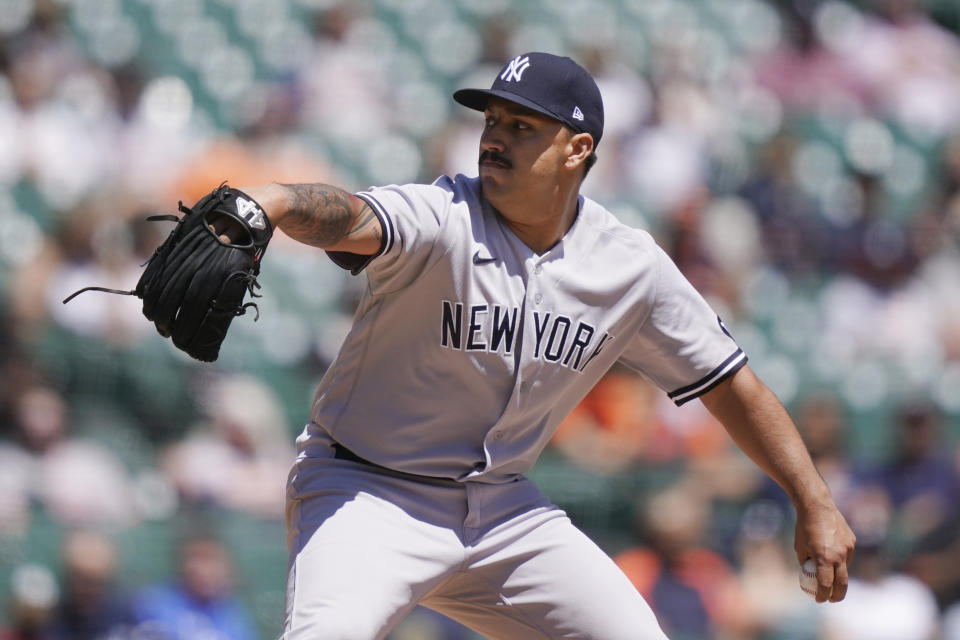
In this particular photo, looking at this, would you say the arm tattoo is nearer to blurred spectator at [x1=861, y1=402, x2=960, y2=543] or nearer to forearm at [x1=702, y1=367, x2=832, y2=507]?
forearm at [x1=702, y1=367, x2=832, y2=507]

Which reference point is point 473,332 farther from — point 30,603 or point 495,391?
point 30,603

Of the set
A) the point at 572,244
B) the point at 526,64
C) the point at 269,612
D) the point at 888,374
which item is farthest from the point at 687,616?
the point at 526,64

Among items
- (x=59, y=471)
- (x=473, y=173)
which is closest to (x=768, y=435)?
(x=59, y=471)

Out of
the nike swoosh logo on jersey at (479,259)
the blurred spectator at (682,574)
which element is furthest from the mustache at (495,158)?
the blurred spectator at (682,574)

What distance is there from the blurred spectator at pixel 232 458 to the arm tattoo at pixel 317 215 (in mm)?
3139

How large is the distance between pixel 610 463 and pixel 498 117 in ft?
9.88

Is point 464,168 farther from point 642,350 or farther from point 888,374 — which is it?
point 642,350

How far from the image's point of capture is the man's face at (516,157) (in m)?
3.01

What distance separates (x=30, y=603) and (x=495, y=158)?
9.91ft

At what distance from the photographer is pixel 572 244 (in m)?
3.12

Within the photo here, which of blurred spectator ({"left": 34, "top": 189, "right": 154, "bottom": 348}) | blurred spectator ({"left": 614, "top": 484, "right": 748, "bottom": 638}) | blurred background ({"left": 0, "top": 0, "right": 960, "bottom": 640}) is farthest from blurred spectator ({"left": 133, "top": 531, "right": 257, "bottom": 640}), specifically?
blurred spectator ({"left": 614, "top": 484, "right": 748, "bottom": 638})

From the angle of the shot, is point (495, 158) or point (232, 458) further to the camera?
point (232, 458)

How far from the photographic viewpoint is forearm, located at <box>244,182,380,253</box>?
2.52m

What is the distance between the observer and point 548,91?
3016 mm
